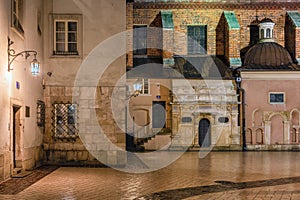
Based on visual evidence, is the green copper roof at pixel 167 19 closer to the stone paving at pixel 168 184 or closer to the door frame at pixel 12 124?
the stone paving at pixel 168 184

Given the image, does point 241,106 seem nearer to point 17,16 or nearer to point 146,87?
point 146,87

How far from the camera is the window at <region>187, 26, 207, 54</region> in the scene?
3459 centimetres

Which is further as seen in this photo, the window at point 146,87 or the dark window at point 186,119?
the window at point 146,87

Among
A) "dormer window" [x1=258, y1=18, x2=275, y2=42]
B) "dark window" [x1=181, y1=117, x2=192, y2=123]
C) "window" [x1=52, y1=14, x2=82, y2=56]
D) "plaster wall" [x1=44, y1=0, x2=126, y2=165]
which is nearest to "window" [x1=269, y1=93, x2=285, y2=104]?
"dormer window" [x1=258, y1=18, x2=275, y2=42]

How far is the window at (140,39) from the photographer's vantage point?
3403 cm

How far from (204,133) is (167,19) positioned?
8173 millimetres

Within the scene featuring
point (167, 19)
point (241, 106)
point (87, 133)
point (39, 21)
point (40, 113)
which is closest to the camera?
point (40, 113)

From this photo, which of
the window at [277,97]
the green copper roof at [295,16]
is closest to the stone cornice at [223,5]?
the green copper roof at [295,16]

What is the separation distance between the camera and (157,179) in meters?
13.8

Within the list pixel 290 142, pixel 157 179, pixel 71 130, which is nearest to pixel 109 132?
pixel 71 130

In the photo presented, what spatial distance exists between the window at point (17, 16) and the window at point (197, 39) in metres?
20.8

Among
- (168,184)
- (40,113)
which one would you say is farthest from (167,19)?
(168,184)

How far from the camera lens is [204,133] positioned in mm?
30594

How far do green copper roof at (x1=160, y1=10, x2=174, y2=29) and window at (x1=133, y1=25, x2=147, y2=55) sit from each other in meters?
1.74
